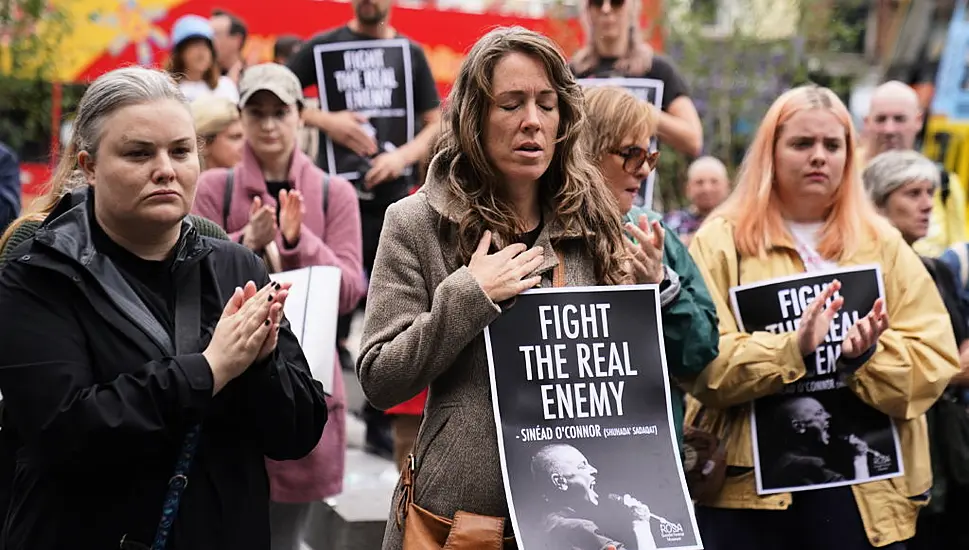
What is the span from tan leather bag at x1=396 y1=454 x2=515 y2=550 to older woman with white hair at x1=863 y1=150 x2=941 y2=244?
3572mm

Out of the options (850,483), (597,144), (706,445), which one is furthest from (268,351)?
(850,483)

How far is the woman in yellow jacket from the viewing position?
15.4 feet

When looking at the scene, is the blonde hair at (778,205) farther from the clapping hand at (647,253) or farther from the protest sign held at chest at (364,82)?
the protest sign held at chest at (364,82)

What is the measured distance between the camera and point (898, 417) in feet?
15.9

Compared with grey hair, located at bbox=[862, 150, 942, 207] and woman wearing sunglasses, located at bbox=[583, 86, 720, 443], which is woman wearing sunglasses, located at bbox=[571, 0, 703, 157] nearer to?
grey hair, located at bbox=[862, 150, 942, 207]

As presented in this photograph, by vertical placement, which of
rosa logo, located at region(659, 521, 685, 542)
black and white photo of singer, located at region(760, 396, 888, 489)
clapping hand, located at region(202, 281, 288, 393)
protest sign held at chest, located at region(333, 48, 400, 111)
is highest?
protest sign held at chest, located at region(333, 48, 400, 111)

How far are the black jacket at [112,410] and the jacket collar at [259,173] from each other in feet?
7.35

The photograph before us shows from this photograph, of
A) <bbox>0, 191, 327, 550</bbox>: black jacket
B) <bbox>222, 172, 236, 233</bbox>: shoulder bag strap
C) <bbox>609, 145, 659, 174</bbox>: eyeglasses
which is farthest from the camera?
<bbox>222, 172, 236, 233</bbox>: shoulder bag strap

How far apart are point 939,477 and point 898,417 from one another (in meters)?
0.88

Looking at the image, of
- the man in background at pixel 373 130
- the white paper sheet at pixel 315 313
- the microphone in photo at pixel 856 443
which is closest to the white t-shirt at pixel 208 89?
the man in background at pixel 373 130

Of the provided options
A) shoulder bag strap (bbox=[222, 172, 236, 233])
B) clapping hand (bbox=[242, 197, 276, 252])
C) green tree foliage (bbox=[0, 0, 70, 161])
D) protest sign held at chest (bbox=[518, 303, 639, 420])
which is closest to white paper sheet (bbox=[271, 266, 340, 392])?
clapping hand (bbox=[242, 197, 276, 252])

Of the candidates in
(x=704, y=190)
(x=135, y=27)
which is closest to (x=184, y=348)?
(x=704, y=190)

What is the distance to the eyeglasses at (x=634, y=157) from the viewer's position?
14.7 ft

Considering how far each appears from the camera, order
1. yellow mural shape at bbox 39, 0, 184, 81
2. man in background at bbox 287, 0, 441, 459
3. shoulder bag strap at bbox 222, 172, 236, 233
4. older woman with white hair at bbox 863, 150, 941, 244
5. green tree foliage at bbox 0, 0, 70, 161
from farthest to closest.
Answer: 1. yellow mural shape at bbox 39, 0, 184, 81
2. green tree foliage at bbox 0, 0, 70, 161
3. man in background at bbox 287, 0, 441, 459
4. older woman with white hair at bbox 863, 150, 941, 244
5. shoulder bag strap at bbox 222, 172, 236, 233
